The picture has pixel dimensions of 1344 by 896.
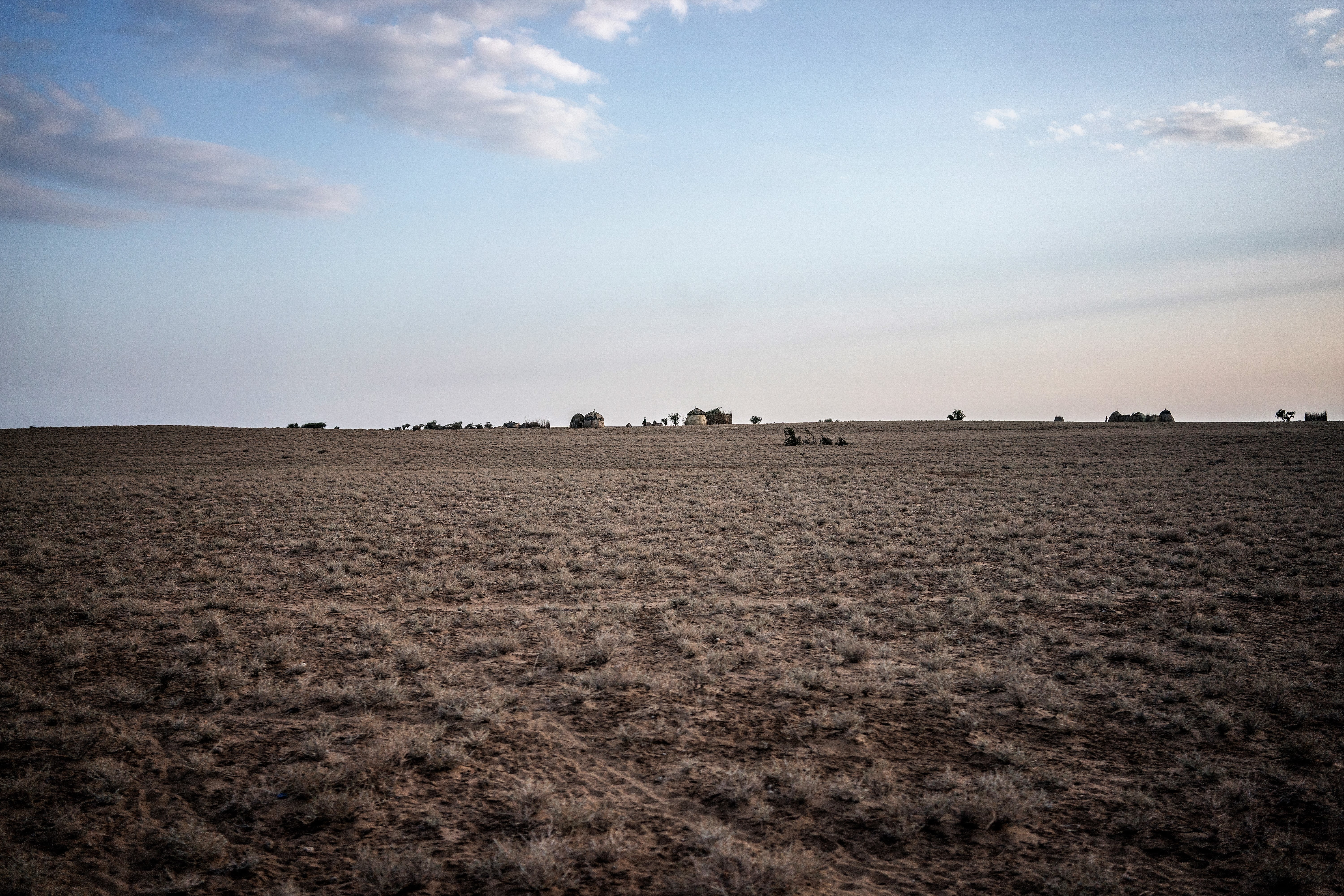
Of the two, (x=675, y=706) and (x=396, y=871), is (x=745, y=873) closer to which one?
(x=396, y=871)

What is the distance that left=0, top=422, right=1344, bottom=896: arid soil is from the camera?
440 cm

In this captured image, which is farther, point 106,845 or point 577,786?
point 577,786

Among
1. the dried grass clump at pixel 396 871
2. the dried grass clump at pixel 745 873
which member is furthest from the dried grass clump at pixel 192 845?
the dried grass clump at pixel 745 873

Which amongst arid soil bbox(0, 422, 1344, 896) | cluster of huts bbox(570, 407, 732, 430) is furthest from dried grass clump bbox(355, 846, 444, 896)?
cluster of huts bbox(570, 407, 732, 430)

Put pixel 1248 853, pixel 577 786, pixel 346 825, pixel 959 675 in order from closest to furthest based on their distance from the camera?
pixel 1248 853
pixel 346 825
pixel 577 786
pixel 959 675

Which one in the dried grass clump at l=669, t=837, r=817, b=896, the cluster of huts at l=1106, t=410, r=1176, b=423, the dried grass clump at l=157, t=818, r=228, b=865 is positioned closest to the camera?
the dried grass clump at l=669, t=837, r=817, b=896

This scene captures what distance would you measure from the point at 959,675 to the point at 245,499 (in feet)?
71.4

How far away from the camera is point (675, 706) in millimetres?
6934

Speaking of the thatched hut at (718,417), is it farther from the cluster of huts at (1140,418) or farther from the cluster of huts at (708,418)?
the cluster of huts at (1140,418)

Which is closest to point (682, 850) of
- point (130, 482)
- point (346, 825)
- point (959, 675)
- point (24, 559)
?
point (346, 825)

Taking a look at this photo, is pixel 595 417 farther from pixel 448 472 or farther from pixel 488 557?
pixel 488 557

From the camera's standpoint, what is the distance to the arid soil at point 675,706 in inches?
173

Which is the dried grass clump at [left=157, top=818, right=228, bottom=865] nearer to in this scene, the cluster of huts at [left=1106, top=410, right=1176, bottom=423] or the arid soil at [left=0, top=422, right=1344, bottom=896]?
the arid soil at [left=0, top=422, right=1344, bottom=896]

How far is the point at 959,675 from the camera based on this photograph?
7809 millimetres
